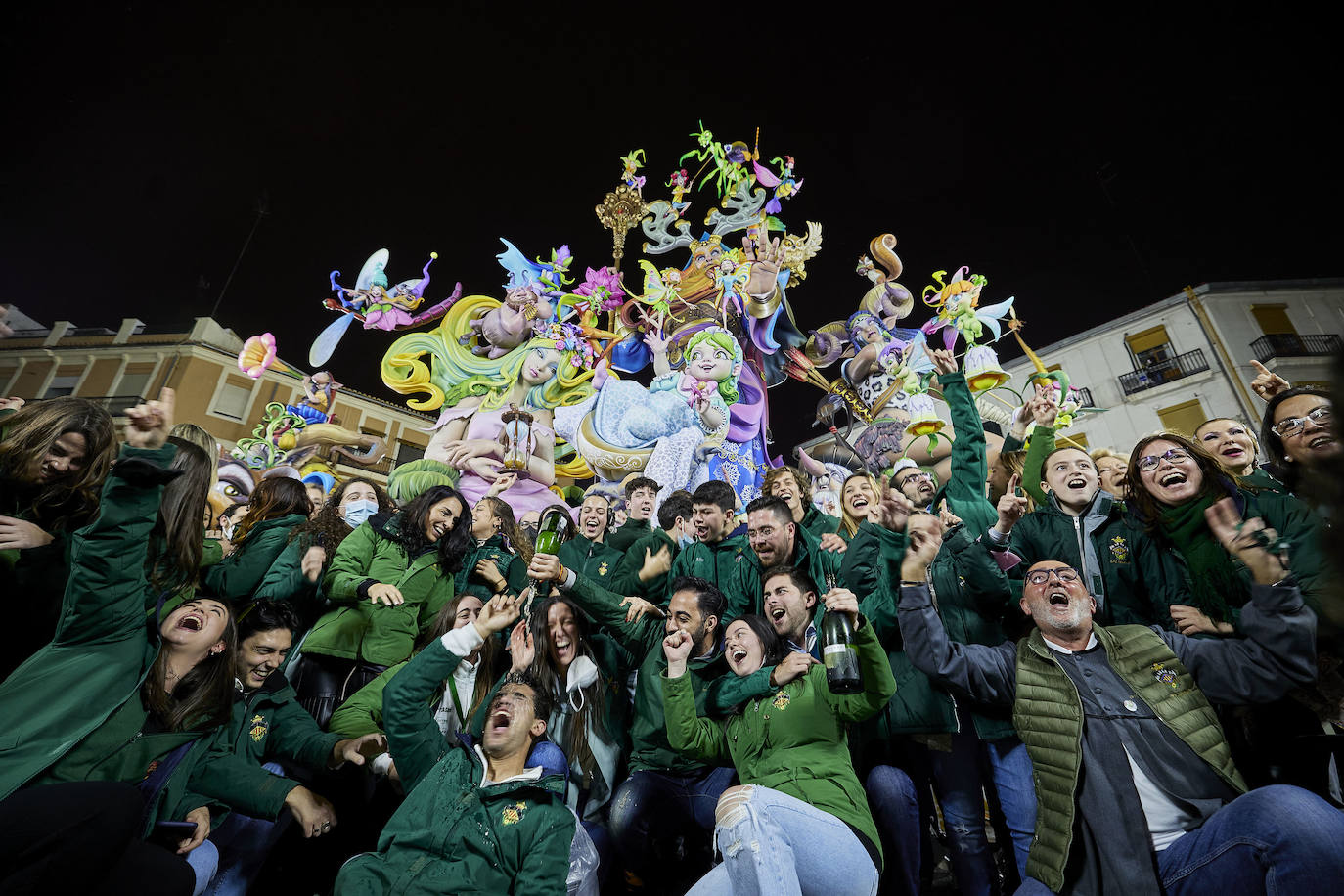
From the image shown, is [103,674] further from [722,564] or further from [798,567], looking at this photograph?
[798,567]

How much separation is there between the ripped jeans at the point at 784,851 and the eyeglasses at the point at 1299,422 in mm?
2782

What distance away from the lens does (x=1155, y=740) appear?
2.30 meters

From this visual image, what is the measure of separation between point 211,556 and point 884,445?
873 cm

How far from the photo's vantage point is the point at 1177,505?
2.93m

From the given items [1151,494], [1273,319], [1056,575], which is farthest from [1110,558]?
[1273,319]

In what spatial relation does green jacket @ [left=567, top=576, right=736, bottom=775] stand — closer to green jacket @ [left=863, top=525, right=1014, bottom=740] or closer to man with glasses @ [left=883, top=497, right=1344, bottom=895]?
green jacket @ [left=863, top=525, right=1014, bottom=740]


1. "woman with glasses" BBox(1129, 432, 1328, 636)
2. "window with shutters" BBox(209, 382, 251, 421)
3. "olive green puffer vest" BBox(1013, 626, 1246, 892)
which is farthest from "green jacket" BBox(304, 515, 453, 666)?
"window with shutters" BBox(209, 382, 251, 421)

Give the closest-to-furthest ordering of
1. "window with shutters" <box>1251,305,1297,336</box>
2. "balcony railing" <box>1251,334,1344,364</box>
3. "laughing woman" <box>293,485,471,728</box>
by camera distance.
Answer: "laughing woman" <box>293,485,471,728</box> < "balcony railing" <box>1251,334,1344,364</box> < "window with shutters" <box>1251,305,1297,336</box>

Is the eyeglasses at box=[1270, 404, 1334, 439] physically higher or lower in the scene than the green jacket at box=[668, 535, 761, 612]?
higher

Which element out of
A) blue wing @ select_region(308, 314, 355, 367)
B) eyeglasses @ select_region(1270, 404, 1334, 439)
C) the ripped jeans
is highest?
blue wing @ select_region(308, 314, 355, 367)

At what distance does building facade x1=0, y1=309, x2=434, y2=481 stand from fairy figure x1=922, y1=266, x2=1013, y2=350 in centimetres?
1788

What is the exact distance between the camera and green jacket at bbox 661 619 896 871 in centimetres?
240

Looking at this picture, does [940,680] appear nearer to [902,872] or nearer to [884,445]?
[902,872]

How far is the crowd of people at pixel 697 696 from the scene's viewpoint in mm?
2078
